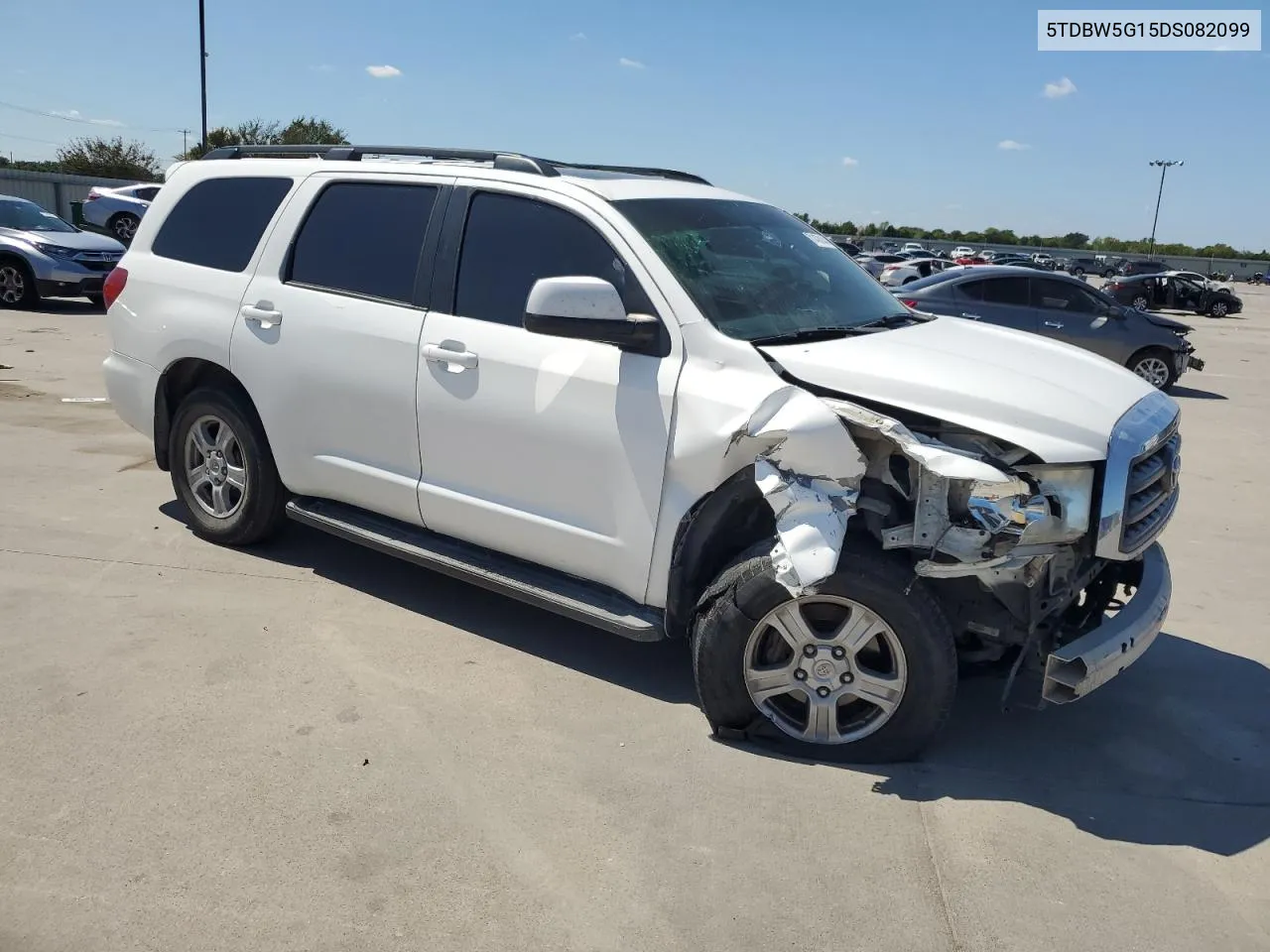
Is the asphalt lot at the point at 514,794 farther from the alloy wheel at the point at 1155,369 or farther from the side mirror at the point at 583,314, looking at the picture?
the alloy wheel at the point at 1155,369

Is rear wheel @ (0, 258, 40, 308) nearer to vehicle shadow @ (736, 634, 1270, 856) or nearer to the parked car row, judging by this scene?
the parked car row

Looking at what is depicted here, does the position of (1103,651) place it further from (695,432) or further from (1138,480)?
(695,432)

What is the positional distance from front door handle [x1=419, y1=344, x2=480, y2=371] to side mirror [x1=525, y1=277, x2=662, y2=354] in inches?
20.4

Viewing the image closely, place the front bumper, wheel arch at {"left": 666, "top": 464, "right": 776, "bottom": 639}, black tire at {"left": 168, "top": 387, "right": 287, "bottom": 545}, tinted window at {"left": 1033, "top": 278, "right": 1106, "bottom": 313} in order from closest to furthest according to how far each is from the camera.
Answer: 1. the front bumper
2. wheel arch at {"left": 666, "top": 464, "right": 776, "bottom": 639}
3. black tire at {"left": 168, "top": 387, "right": 287, "bottom": 545}
4. tinted window at {"left": 1033, "top": 278, "right": 1106, "bottom": 313}

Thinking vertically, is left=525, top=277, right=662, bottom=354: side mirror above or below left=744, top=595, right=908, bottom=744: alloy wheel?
above

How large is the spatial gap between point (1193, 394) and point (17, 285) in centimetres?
1667

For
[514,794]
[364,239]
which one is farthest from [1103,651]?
[364,239]

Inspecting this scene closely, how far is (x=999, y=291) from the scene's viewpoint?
13422mm

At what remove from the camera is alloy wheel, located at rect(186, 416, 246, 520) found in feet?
17.6

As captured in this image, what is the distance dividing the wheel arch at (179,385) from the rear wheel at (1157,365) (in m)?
11.6

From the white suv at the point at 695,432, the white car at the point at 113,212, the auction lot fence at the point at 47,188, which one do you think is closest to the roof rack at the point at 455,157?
the white suv at the point at 695,432

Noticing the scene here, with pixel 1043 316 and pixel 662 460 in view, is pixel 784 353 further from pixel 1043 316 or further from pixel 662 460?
pixel 1043 316

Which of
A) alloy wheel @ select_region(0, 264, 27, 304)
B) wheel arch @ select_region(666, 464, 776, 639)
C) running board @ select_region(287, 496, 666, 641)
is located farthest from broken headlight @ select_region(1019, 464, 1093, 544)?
alloy wheel @ select_region(0, 264, 27, 304)

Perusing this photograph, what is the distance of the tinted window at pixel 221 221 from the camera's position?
17.2ft
